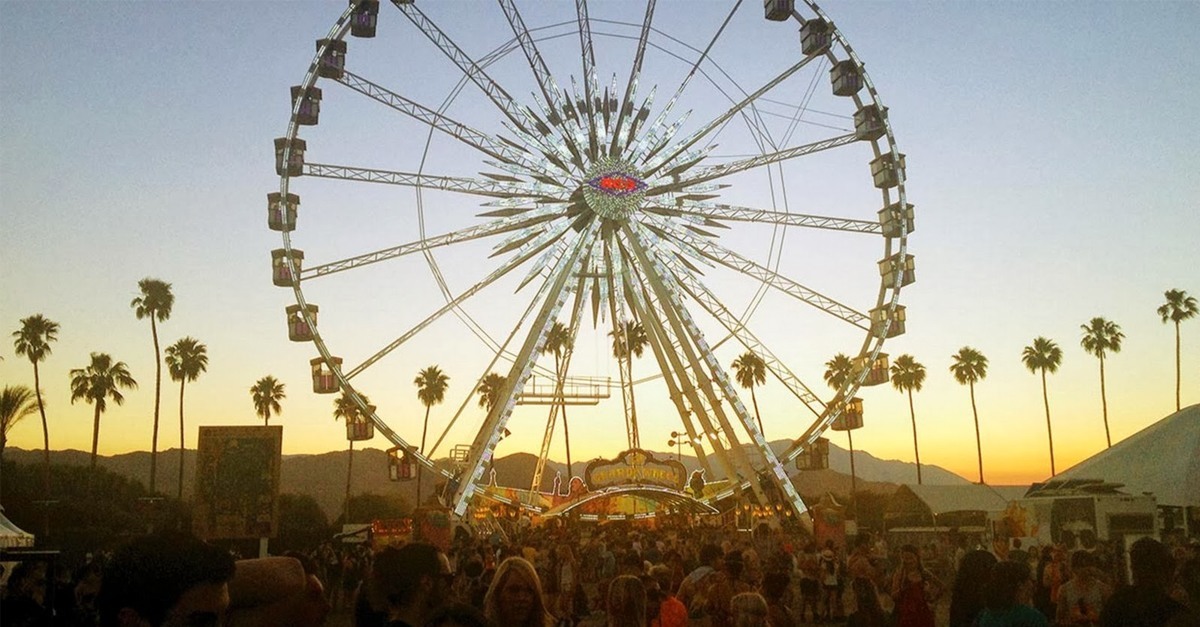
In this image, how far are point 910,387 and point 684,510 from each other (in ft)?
134

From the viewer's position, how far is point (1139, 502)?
74.2 feet

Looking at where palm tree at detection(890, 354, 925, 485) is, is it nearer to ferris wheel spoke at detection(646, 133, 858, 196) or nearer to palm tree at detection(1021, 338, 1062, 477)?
palm tree at detection(1021, 338, 1062, 477)

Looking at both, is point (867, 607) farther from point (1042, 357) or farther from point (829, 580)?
point (1042, 357)

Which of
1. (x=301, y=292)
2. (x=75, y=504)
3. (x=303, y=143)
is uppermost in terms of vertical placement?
(x=303, y=143)

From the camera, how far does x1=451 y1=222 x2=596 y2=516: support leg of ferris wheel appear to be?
1284 inches

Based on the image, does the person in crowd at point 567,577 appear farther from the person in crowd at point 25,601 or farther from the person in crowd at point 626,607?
the person in crowd at point 626,607

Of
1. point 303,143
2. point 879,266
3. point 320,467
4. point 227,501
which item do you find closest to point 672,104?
point 879,266

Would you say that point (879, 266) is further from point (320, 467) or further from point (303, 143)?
point (320, 467)

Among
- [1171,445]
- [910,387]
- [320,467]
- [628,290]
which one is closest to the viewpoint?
[1171,445]

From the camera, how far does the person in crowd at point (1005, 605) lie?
6285 mm

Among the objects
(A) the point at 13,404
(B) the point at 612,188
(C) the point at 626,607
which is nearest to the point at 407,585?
(C) the point at 626,607

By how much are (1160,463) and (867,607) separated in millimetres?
24020

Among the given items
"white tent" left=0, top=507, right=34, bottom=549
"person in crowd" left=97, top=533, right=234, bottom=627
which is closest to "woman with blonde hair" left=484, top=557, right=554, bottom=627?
"person in crowd" left=97, top=533, right=234, bottom=627

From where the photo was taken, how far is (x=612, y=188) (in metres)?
32.4
